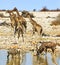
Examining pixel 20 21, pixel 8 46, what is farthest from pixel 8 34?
pixel 8 46

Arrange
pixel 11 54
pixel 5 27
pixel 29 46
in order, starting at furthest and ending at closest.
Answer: pixel 5 27
pixel 29 46
pixel 11 54

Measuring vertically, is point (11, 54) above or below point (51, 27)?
above

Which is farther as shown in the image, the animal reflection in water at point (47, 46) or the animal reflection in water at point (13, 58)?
the animal reflection in water at point (47, 46)

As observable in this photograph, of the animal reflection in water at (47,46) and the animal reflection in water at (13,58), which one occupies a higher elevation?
the animal reflection in water at (47,46)

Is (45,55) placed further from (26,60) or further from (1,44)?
(1,44)

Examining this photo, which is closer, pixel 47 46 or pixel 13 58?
pixel 47 46

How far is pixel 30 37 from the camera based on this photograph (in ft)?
96.7

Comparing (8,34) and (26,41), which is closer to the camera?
(26,41)

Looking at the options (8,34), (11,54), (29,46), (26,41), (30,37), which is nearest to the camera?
(11,54)

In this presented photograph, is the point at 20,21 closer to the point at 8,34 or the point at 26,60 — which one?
the point at 8,34

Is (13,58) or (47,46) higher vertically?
(47,46)

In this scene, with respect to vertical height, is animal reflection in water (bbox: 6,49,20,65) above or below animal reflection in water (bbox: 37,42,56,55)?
below

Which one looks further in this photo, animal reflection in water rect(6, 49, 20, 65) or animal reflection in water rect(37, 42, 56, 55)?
animal reflection in water rect(37, 42, 56, 55)

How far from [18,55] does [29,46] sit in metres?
4.63
